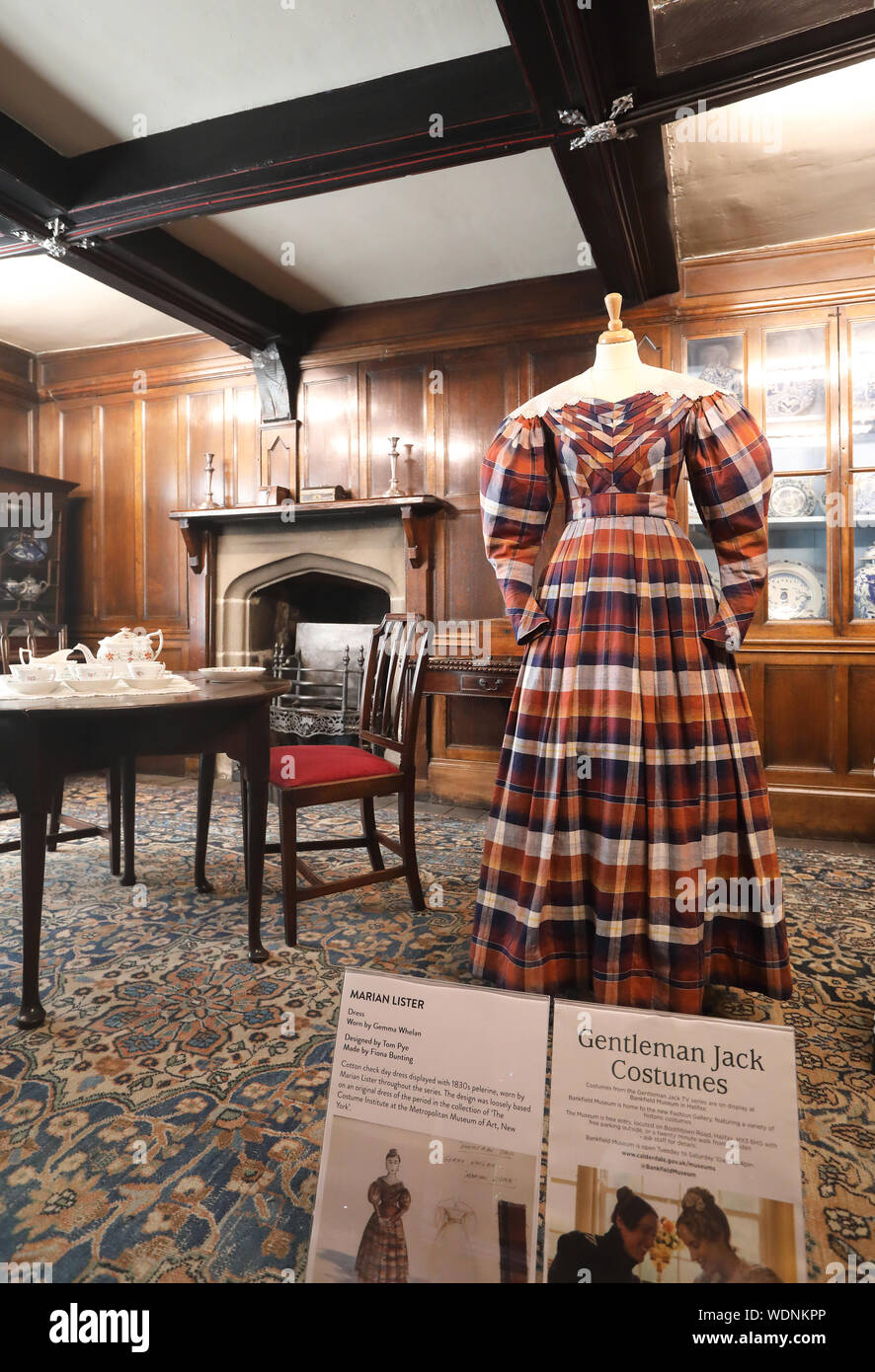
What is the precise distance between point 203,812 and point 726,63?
8.80 feet

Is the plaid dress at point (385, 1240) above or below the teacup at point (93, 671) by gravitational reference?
below

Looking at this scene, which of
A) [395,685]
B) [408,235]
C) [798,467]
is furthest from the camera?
[798,467]

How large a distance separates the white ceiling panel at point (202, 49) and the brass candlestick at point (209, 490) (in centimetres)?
195

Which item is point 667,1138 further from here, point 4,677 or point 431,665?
point 431,665

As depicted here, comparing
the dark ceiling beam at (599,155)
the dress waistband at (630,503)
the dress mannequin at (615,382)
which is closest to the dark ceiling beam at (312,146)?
the dark ceiling beam at (599,155)

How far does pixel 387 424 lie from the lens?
4.14m

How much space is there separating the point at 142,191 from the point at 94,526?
8.73 feet

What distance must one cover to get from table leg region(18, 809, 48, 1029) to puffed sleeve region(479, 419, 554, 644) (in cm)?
122

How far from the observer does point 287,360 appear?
4.23 meters

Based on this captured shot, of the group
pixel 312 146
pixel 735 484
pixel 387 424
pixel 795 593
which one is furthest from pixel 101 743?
pixel 795 593

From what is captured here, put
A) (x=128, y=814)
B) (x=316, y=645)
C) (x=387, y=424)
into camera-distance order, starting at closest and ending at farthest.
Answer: (x=128, y=814), (x=387, y=424), (x=316, y=645)

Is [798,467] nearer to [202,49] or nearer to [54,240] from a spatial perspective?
[202,49]

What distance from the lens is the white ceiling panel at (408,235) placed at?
2.94 metres

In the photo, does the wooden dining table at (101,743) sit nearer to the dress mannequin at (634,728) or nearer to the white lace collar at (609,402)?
the dress mannequin at (634,728)
